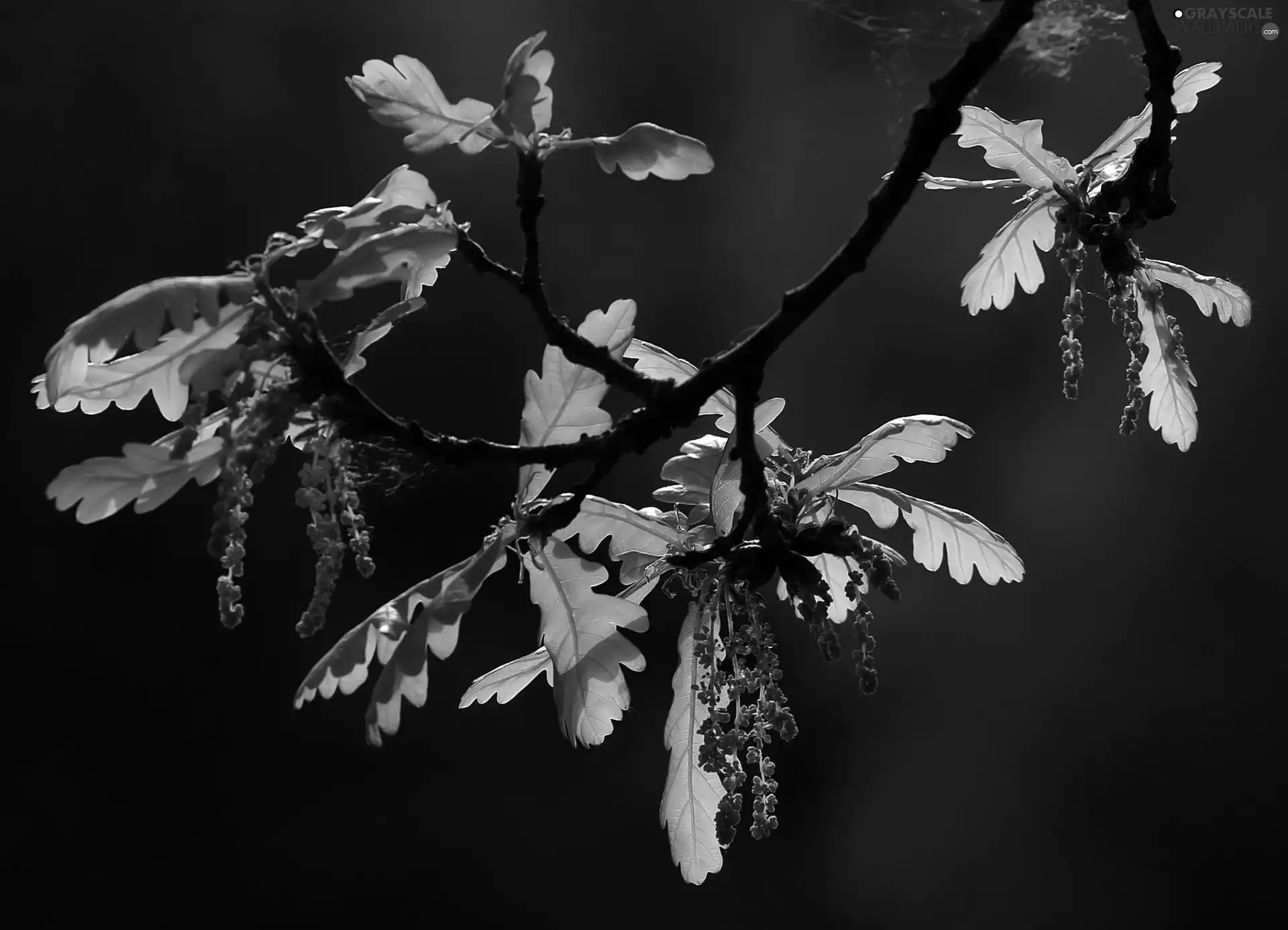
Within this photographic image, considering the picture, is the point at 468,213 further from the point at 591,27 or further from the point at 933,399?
the point at 933,399

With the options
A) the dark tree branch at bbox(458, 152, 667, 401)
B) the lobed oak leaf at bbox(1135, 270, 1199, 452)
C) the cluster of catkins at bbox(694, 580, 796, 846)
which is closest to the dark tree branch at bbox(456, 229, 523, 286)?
the dark tree branch at bbox(458, 152, 667, 401)

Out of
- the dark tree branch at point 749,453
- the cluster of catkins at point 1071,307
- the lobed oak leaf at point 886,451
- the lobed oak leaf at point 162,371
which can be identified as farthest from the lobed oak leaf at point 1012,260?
the lobed oak leaf at point 162,371

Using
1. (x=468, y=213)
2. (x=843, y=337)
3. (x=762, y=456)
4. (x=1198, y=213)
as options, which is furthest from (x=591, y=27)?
(x=762, y=456)

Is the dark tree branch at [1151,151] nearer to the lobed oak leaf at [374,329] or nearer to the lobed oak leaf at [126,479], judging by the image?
the lobed oak leaf at [374,329]

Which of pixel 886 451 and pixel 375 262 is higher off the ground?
pixel 375 262

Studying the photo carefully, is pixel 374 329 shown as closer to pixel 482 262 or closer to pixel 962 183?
pixel 482 262

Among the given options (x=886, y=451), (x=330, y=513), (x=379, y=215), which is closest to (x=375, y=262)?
(x=379, y=215)

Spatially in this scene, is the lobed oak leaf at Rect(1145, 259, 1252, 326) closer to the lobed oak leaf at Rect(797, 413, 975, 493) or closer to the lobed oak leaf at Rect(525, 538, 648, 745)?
the lobed oak leaf at Rect(797, 413, 975, 493)
